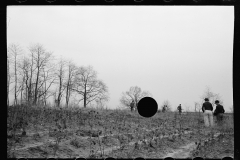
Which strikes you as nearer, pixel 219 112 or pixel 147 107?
pixel 147 107

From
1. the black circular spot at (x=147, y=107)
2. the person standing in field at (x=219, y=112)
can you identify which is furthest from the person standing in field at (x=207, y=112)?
the black circular spot at (x=147, y=107)

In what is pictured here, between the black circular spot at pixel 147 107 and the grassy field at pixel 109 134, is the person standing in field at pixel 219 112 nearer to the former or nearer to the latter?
the grassy field at pixel 109 134

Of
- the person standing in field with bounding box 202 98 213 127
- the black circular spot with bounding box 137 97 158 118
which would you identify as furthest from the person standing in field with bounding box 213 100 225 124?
the black circular spot with bounding box 137 97 158 118

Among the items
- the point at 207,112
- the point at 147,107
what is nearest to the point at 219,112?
the point at 207,112

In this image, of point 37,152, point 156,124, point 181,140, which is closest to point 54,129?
point 37,152

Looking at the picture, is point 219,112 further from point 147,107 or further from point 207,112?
point 147,107

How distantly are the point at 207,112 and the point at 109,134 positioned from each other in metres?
1.77

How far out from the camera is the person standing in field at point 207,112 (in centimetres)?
316

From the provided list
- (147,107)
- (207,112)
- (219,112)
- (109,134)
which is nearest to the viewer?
(147,107)

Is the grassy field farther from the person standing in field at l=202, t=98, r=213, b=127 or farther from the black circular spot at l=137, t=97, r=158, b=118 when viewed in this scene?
the black circular spot at l=137, t=97, r=158, b=118

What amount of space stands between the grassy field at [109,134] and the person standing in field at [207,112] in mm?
104

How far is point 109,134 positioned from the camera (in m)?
3.74

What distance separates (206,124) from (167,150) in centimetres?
82

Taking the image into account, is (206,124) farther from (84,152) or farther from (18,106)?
(18,106)
